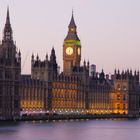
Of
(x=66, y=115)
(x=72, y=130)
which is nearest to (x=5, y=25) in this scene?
(x=66, y=115)

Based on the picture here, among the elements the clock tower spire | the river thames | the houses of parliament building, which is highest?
the clock tower spire

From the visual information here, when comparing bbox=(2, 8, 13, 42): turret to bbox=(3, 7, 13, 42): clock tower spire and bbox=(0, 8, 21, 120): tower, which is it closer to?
bbox=(3, 7, 13, 42): clock tower spire

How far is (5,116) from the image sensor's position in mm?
155750

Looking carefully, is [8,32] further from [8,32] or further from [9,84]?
[9,84]

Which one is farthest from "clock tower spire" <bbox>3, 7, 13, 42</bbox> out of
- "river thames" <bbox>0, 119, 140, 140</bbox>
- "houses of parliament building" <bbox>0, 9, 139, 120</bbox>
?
"river thames" <bbox>0, 119, 140, 140</bbox>

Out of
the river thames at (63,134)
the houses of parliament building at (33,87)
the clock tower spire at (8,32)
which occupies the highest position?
the clock tower spire at (8,32)

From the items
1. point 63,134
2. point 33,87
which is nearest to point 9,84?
point 33,87

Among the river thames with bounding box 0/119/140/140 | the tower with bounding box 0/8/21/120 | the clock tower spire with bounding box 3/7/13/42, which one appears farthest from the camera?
the clock tower spire with bounding box 3/7/13/42

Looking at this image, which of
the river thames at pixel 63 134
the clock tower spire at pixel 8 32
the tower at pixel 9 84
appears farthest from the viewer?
the clock tower spire at pixel 8 32

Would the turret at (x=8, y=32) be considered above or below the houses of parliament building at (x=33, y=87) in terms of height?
above

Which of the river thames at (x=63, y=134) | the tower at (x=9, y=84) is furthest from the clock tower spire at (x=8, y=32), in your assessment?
the river thames at (x=63, y=134)

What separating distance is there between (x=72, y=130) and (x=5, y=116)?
31399 mm

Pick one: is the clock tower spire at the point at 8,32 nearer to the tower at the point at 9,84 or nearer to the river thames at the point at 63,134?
the tower at the point at 9,84

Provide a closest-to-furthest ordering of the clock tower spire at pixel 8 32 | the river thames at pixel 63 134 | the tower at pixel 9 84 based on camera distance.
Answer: the river thames at pixel 63 134 → the tower at pixel 9 84 → the clock tower spire at pixel 8 32
